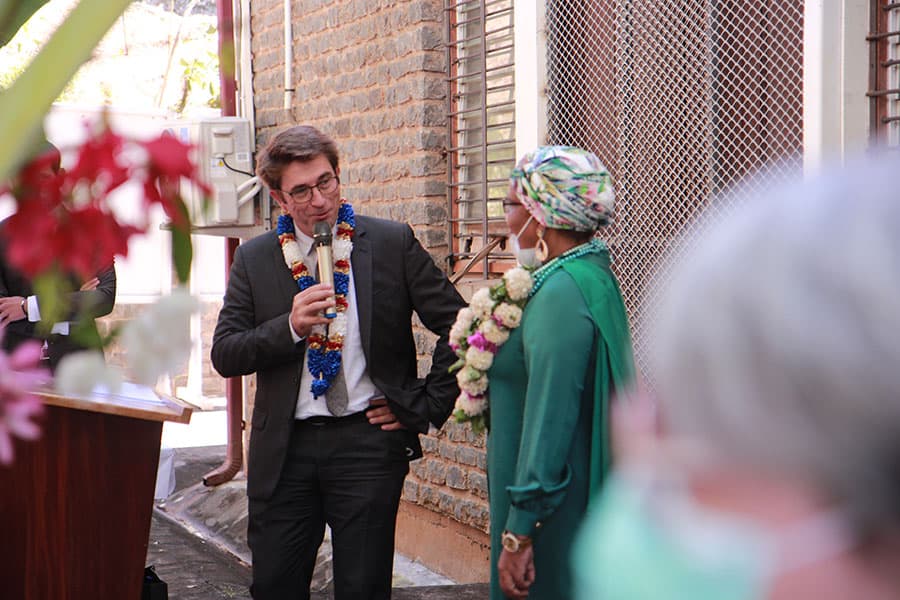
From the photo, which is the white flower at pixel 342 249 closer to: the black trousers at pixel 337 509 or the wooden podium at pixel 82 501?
the black trousers at pixel 337 509

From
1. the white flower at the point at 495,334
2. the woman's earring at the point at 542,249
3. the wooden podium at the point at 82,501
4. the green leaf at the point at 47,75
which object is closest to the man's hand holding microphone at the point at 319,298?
the wooden podium at the point at 82,501

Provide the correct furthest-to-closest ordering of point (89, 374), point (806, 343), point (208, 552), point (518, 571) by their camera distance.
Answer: point (208, 552) < point (518, 571) < point (89, 374) < point (806, 343)

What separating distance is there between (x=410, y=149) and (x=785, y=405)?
6944 millimetres

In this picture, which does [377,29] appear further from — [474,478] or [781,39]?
[781,39]

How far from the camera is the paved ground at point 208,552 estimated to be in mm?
7266

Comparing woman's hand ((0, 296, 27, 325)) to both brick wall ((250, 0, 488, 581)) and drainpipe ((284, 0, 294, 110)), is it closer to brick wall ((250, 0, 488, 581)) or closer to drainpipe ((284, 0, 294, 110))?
brick wall ((250, 0, 488, 581))

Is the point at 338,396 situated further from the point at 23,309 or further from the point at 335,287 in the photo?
the point at 23,309

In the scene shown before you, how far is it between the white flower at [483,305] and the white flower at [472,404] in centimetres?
26

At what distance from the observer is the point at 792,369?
2.70ft

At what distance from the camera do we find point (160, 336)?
1.47 m

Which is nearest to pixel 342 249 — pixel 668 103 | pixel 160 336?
pixel 668 103

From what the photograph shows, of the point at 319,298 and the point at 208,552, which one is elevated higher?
the point at 319,298

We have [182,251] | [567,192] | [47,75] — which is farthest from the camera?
[567,192]

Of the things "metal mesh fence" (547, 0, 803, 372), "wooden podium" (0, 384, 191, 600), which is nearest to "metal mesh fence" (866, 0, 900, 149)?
"metal mesh fence" (547, 0, 803, 372)
